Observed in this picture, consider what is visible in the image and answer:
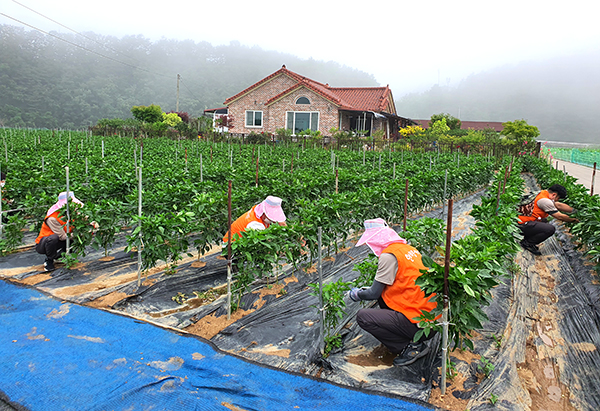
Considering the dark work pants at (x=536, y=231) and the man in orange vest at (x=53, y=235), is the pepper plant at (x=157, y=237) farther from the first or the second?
the dark work pants at (x=536, y=231)

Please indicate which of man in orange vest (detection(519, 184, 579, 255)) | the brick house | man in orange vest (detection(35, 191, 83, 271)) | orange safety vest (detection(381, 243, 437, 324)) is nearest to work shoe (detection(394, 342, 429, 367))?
orange safety vest (detection(381, 243, 437, 324))

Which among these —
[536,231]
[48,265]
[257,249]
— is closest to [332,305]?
[257,249]

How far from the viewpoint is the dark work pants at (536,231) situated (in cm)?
634

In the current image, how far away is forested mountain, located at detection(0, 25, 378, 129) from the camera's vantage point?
57344 mm

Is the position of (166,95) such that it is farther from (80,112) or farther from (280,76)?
(280,76)

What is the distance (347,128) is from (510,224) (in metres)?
25.9

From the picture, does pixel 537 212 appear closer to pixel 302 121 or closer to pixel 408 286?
pixel 408 286

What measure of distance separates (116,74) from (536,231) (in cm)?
10114

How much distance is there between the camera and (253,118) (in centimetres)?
3141

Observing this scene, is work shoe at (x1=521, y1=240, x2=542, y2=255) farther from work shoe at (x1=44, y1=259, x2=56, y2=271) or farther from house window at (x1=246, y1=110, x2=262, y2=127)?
house window at (x1=246, y1=110, x2=262, y2=127)

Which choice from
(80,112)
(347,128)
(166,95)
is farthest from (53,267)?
(166,95)

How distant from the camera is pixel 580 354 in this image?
3.67 m

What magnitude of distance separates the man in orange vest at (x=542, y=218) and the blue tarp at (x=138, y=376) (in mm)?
4733

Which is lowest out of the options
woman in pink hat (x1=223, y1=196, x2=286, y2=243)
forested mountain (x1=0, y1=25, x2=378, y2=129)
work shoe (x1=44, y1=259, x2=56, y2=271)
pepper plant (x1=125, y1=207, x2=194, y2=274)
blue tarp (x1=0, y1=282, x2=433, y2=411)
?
blue tarp (x1=0, y1=282, x2=433, y2=411)
